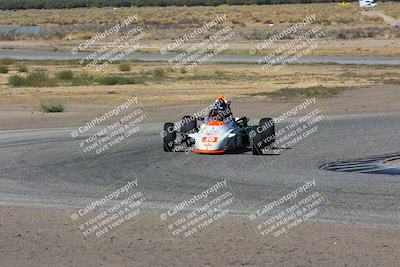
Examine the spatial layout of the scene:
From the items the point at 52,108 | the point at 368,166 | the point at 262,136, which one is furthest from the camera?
the point at 52,108

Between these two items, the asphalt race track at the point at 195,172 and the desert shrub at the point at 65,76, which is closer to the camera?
the asphalt race track at the point at 195,172

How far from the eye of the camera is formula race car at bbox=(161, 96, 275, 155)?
21266mm

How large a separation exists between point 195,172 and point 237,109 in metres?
15.7

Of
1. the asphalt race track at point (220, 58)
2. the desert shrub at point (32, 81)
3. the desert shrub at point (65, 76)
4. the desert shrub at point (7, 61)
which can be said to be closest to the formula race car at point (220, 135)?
the desert shrub at point (32, 81)

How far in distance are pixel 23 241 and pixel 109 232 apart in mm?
1232

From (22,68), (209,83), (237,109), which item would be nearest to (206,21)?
(22,68)

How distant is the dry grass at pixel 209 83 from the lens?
3922 centimetres

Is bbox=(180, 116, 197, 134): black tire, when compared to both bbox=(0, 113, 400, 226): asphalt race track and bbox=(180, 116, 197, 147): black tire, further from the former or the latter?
bbox=(0, 113, 400, 226): asphalt race track

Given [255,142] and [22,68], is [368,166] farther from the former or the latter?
[22,68]

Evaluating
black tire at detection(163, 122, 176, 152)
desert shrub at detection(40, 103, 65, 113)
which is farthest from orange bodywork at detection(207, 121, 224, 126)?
desert shrub at detection(40, 103, 65, 113)

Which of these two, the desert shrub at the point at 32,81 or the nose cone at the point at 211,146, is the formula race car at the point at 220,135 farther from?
the desert shrub at the point at 32,81

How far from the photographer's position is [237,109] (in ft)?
112

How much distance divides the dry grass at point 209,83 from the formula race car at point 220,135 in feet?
47.2

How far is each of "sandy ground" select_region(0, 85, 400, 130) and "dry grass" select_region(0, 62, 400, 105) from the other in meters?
2.16
